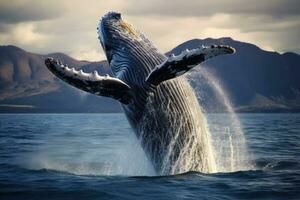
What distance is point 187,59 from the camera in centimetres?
750

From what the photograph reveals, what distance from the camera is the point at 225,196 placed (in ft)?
25.7

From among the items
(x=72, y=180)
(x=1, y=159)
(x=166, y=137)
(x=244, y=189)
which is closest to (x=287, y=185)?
(x=244, y=189)

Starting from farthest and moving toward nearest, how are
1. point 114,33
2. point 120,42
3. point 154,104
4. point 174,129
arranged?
point 114,33 < point 120,42 < point 174,129 < point 154,104

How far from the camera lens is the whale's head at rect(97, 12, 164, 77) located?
929cm

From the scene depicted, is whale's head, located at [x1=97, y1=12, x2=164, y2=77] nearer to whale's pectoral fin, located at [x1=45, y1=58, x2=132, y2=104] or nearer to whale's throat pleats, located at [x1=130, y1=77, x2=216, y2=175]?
whale's throat pleats, located at [x1=130, y1=77, x2=216, y2=175]

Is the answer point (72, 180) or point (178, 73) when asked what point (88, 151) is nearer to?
point (72, 180)

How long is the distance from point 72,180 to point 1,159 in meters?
5.59

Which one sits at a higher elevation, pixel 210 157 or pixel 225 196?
pixel 210 157

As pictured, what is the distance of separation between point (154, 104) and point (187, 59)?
168 centimetres

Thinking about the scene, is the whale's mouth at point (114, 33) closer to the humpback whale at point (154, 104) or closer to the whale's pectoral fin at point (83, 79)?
the humpback whale at point (154, 104)

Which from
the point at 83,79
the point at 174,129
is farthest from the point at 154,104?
the point at 83,79

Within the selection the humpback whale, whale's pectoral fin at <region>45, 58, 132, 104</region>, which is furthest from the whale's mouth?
whale's pectoral fin at <region>45, 58, 132, 104</region>

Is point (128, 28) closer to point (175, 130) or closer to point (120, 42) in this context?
point (120, 42)

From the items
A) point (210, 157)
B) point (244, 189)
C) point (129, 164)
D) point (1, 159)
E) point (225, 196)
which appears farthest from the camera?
point (1, 159)
